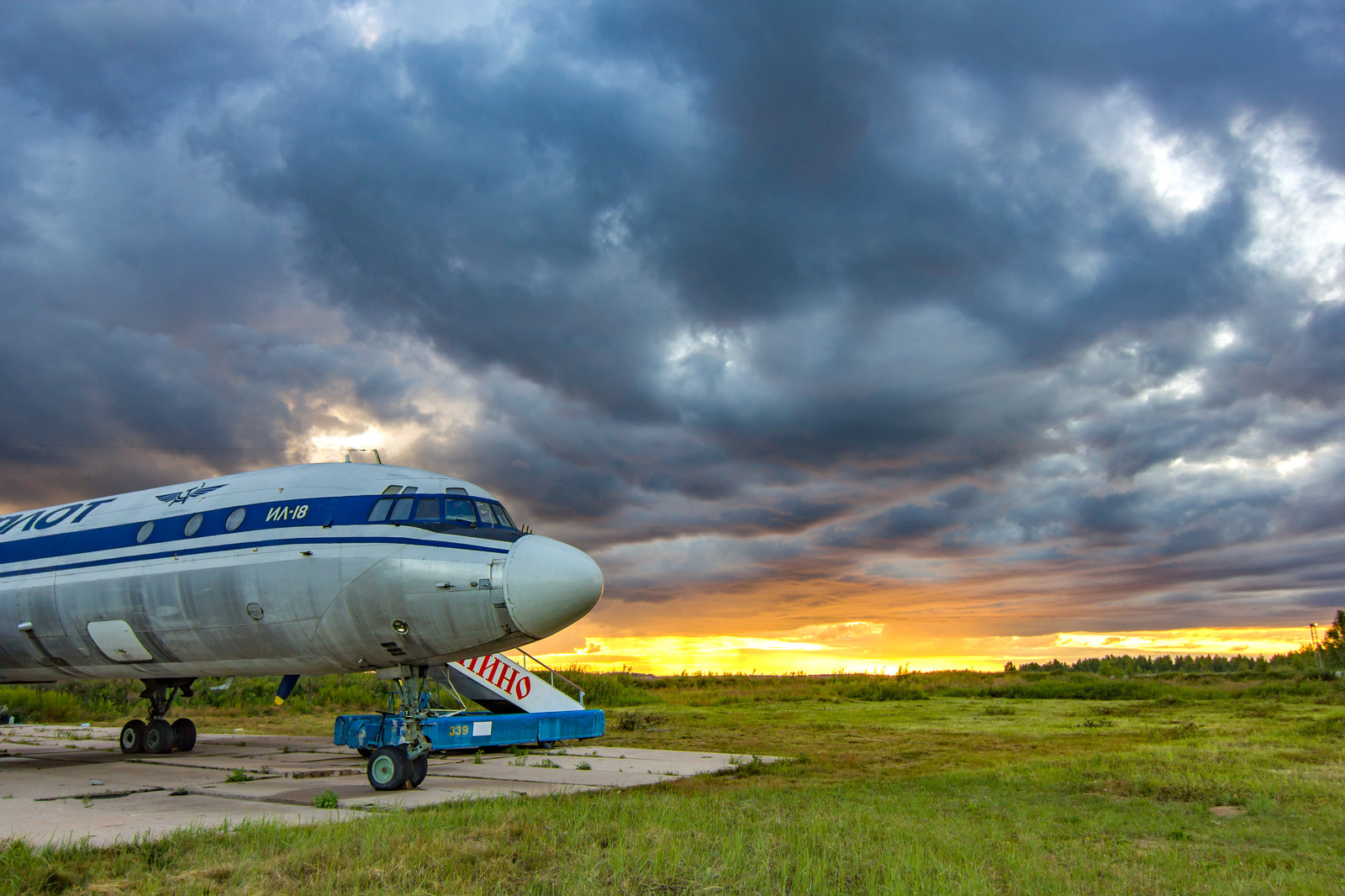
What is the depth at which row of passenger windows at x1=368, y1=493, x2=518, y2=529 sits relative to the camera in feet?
41.4

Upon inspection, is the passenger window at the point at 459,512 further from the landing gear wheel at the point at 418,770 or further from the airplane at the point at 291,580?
the landing gear wheel at the point at 418,770

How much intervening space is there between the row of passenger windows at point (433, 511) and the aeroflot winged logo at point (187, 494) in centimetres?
436

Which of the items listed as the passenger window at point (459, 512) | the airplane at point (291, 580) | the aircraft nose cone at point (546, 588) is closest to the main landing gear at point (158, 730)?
the airplane at point (291, 580)

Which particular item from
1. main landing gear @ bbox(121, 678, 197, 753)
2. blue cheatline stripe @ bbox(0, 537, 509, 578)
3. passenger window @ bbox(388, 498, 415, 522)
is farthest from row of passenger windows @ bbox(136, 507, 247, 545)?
main landing gear @ bbox(121, 678, 197, 753)

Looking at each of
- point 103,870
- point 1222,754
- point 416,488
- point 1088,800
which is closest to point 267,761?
point 416,488

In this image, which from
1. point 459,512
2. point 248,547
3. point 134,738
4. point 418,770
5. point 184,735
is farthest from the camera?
point 184,735

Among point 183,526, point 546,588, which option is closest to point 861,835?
point 546,588

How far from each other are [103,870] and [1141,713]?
118 ft

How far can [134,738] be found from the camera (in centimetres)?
1933

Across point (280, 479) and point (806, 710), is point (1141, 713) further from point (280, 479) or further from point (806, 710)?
point (280, 479)

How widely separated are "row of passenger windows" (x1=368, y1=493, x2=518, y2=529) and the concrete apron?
422 cm

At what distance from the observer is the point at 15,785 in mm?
13703

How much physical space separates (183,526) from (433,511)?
5.43 m

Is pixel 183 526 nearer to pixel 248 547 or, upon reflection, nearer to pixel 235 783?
pixel 248 547
